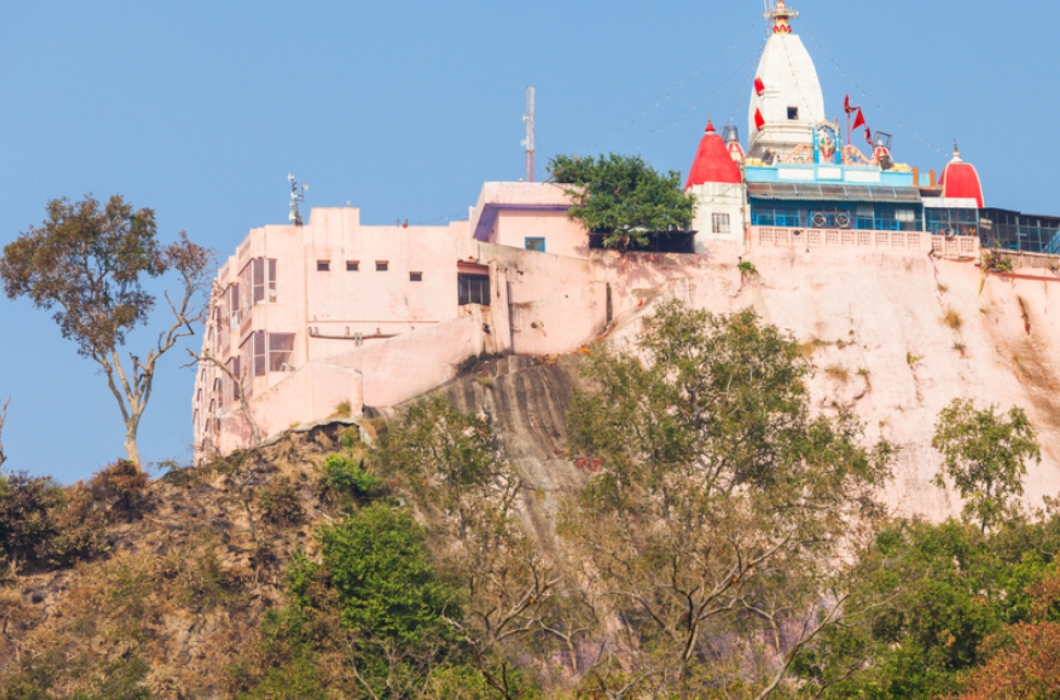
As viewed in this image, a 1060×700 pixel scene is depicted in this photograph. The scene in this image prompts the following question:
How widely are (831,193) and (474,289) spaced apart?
57.0ft

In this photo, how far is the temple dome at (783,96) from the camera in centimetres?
8200

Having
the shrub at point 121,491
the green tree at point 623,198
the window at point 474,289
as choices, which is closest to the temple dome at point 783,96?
the green tree at point 623,198

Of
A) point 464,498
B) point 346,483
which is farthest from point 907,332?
point 346,483

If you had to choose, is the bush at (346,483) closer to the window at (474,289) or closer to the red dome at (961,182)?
the window at (474,289)

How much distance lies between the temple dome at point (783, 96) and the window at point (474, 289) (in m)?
18.4

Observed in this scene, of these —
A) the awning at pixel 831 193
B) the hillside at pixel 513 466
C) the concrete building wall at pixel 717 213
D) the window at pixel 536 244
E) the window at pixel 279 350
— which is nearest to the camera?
the hillside at pixel 513 466

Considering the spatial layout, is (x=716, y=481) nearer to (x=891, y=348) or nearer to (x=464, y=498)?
(x=464, y=498)

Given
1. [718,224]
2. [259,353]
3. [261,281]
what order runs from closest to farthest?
[259,353], [261,281], [718,224]

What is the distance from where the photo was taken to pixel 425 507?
54.8 meters

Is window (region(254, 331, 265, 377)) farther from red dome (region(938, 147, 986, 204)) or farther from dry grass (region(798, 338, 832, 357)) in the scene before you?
red dome (region(938, 147, 986, 204))

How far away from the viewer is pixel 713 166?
7650cm

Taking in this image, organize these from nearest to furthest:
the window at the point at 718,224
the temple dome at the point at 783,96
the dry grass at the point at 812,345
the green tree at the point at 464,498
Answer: the green tree at the point at 464,498
the dry grass at the point at 812,345
the window at the point at 718,224
the temple dome at the point at 783,96

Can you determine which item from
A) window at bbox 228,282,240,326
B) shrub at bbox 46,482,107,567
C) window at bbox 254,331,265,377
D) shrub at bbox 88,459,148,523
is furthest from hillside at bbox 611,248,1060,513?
shrub at bbox 46,482,107,567

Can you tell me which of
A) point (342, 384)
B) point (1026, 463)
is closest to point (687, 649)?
point (342, 384)
